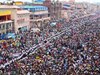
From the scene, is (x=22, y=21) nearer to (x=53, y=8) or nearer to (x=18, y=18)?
(x=18, y=18)

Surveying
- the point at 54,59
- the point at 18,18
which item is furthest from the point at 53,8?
the point at 54,59

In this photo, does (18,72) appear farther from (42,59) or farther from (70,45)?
(70,45)

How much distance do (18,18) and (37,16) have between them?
11450mm

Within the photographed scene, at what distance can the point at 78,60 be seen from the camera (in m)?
24.6

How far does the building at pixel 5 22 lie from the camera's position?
126 ft

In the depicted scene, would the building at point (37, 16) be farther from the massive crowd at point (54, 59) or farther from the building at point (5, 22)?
the massive crowd at point (54, 59)

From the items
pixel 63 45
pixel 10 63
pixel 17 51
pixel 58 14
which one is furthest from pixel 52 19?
pixel 10 63

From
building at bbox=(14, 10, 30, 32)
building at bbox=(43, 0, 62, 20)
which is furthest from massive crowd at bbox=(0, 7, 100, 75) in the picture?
building at bbox=(43, 0, 62, 20)

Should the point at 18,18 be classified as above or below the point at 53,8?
above

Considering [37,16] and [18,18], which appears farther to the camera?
[37,16]

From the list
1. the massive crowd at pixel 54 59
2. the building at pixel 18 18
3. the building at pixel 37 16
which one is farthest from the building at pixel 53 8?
the massive crowd at pixel 54 59

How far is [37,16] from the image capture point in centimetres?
5578

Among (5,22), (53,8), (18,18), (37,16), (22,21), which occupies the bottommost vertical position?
(53,8)

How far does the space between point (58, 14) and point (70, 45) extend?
39.3 m
